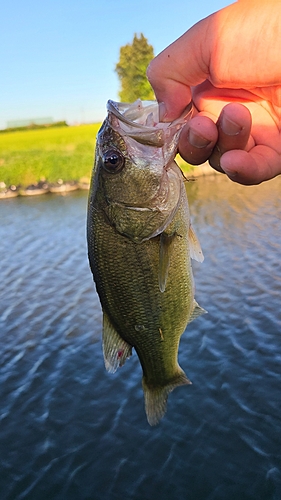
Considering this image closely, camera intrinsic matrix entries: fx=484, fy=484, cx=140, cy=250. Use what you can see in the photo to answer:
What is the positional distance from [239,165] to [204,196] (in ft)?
65.6

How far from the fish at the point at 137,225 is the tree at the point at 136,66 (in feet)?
184

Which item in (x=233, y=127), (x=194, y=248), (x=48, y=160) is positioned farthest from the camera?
(x=48, y=160)

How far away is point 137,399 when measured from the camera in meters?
7.95

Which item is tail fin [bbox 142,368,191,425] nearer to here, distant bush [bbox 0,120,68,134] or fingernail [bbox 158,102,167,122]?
fingernail [bbox 158,102,167,122]

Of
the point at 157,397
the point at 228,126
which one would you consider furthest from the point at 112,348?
the point at 228,126

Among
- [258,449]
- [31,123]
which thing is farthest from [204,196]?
[31,123]

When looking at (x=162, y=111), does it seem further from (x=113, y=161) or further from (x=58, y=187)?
(x=58, y=187)

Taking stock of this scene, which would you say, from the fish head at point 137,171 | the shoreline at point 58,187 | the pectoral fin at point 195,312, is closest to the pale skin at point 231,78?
the fish head at point 137,171

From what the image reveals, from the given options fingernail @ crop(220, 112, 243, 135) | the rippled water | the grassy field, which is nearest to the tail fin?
fingernail @ crop(220, 112, 243, 135)

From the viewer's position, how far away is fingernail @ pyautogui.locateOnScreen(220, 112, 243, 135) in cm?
230

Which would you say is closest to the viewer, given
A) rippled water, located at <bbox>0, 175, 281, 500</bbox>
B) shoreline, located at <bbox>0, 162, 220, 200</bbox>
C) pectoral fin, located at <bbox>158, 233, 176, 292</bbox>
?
pectoral fin, located at <bbox>158, 233, 176, 292</bbox>

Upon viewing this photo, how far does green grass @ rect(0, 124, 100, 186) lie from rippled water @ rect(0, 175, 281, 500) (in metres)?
19.6

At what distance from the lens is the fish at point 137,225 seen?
2.46 metres

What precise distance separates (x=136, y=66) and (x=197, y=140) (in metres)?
58.4
